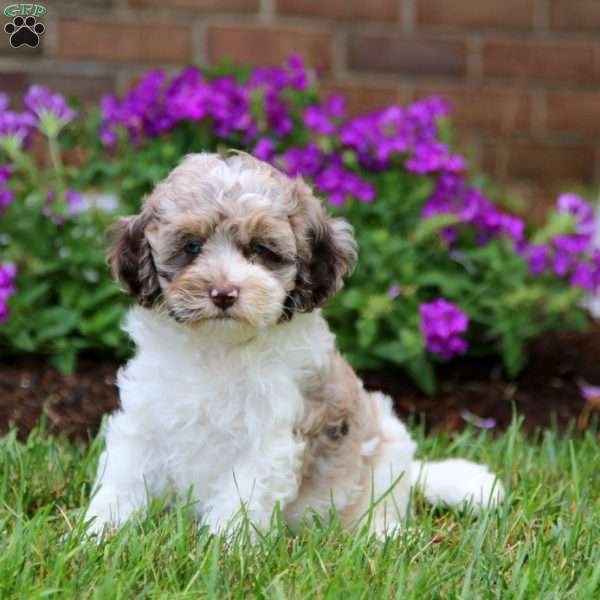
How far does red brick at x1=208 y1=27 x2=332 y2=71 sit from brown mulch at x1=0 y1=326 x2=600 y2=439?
2600 millimetres

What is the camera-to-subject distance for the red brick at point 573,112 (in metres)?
8.49

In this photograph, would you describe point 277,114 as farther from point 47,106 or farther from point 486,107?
point 486,107

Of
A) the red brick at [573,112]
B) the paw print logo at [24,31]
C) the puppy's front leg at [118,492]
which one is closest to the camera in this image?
the puppy's front leg at [118,492]

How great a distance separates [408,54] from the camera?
8055 mm

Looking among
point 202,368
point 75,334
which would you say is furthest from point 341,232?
point 75,334

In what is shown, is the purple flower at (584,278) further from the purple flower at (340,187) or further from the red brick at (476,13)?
the red brick at (476,13)

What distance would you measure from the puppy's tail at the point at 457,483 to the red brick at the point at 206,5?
4229mm

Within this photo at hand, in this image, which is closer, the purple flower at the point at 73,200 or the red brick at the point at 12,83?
the purple flower at the point at 73,200

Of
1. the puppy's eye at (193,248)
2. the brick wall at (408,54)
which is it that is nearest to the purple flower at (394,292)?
the puppy's eye at (193,248)

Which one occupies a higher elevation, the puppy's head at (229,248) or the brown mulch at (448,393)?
the puppy's head at (229,248)

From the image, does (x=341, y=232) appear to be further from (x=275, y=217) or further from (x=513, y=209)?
(x=513, y=209)

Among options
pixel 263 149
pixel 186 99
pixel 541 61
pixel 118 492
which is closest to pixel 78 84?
pixel 186 99

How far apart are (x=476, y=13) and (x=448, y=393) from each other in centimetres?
342

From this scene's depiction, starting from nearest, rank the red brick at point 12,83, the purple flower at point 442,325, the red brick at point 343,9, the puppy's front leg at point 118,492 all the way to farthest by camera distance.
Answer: the puppy's front leg at point 118,492 < the purple flower at point 442,325 < the red brick at point 12,83 < the red brick at point 343,9
